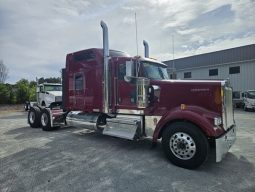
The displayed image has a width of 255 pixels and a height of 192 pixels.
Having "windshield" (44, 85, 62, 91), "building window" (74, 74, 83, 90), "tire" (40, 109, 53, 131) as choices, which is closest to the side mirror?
"building window" (74, 74, 83, 90)

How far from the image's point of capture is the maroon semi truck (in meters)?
4.57

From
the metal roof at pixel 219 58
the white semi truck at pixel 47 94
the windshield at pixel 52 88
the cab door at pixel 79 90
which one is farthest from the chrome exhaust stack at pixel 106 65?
the metal roof at pixel 219 58

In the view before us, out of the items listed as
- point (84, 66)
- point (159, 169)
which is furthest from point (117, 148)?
point (84, 66)

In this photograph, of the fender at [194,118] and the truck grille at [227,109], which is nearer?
the fender at [194,118]

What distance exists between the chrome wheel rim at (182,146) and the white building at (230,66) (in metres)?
17.0

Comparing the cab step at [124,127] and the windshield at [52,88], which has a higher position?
the windshield at [52,88]

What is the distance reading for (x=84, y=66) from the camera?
7371mm

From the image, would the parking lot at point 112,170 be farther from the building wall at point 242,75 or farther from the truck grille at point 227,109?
the building wall at point 242,75

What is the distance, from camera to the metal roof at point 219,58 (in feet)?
73.9

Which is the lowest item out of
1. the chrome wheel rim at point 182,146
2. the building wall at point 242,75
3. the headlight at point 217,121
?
the chrome wheel rim at point 182,146

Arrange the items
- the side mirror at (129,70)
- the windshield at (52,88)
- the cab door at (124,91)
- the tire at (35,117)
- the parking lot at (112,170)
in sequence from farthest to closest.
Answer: the windshield at (52,88) → the tire at (35,117) → the cab door at (124,91) → the side mirror at (129,70) → the parking lot at (112,170)

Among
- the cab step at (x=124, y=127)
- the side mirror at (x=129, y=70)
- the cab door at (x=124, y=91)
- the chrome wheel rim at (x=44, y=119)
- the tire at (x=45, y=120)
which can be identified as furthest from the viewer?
the chrome wheel rim at (x=44, y=119)

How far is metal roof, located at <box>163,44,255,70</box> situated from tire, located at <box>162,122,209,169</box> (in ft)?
68.9

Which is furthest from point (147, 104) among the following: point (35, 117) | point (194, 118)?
point (35, 117)
